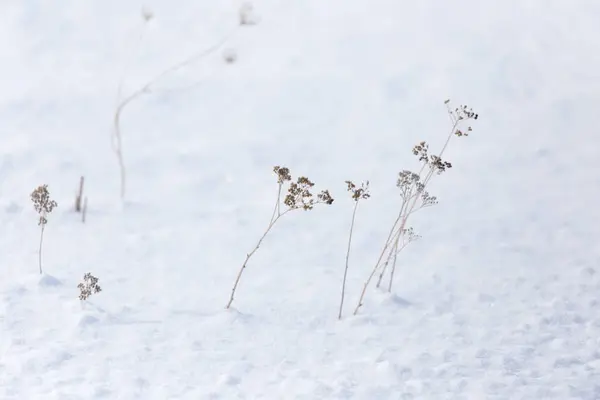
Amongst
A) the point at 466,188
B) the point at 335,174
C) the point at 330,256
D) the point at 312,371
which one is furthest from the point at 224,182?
the point at 312,371

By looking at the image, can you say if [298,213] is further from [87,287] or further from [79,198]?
[87,287]

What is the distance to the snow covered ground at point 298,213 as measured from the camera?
4.10 metres

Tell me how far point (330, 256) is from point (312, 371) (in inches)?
49.3

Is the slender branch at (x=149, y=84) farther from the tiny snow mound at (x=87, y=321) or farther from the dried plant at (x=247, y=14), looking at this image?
the tiny snow mound at (x=87, y=321)

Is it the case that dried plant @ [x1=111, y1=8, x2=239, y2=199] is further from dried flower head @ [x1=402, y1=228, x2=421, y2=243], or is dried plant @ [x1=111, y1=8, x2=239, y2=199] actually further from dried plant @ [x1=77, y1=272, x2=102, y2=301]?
dried flower head @ [x1=402, y1=228, x2=421, y2=243]

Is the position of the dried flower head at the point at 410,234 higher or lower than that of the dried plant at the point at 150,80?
lower

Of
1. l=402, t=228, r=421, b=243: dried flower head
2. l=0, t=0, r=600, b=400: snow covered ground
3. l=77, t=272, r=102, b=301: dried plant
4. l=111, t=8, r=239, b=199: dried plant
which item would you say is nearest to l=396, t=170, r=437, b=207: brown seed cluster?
l=402, t=228, r=421, b=243: dried flower head

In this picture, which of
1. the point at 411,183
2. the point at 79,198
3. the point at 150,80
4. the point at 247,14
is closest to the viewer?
the point at 411,183

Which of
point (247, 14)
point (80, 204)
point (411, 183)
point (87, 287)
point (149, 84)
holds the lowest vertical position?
point (87, 287)

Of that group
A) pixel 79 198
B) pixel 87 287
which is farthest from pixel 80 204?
pixel 87 287

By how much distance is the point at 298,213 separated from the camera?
5676mm

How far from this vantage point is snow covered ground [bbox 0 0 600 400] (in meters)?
4.10

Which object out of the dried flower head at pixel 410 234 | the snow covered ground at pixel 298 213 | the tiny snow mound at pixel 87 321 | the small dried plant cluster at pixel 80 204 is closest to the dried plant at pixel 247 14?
the snow covered ground at pixel 298 213

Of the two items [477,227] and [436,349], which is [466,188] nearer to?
[477,227]
